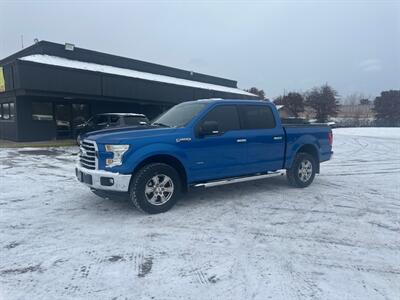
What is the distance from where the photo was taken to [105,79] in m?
20.3

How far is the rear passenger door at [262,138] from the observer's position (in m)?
6.86

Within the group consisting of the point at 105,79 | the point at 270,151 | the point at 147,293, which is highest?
the point at 105,79

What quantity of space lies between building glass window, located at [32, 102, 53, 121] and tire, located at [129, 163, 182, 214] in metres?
15.6

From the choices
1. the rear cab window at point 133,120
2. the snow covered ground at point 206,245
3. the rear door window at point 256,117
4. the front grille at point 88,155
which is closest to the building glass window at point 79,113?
the rear cab window at point 133,120

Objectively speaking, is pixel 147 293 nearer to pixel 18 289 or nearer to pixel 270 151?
pixel 18 289

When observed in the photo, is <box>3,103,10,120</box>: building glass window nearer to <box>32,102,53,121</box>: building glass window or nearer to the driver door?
<box>32,102,53,121</box>: building glass window

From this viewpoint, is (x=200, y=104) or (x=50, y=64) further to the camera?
(x=50, y=64)

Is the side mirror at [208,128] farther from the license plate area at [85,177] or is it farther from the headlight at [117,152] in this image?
the license plate area at [85,177]

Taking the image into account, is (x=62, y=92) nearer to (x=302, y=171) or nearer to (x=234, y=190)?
(x=234, y=190)

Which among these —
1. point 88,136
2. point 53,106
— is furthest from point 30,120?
point 88,136

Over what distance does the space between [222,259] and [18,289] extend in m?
2.17

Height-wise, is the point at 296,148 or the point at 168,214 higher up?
the point at 296,148

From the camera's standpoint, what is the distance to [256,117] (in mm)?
7117

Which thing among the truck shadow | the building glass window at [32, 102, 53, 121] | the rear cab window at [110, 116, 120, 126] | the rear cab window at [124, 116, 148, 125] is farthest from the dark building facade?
the truck shadow
